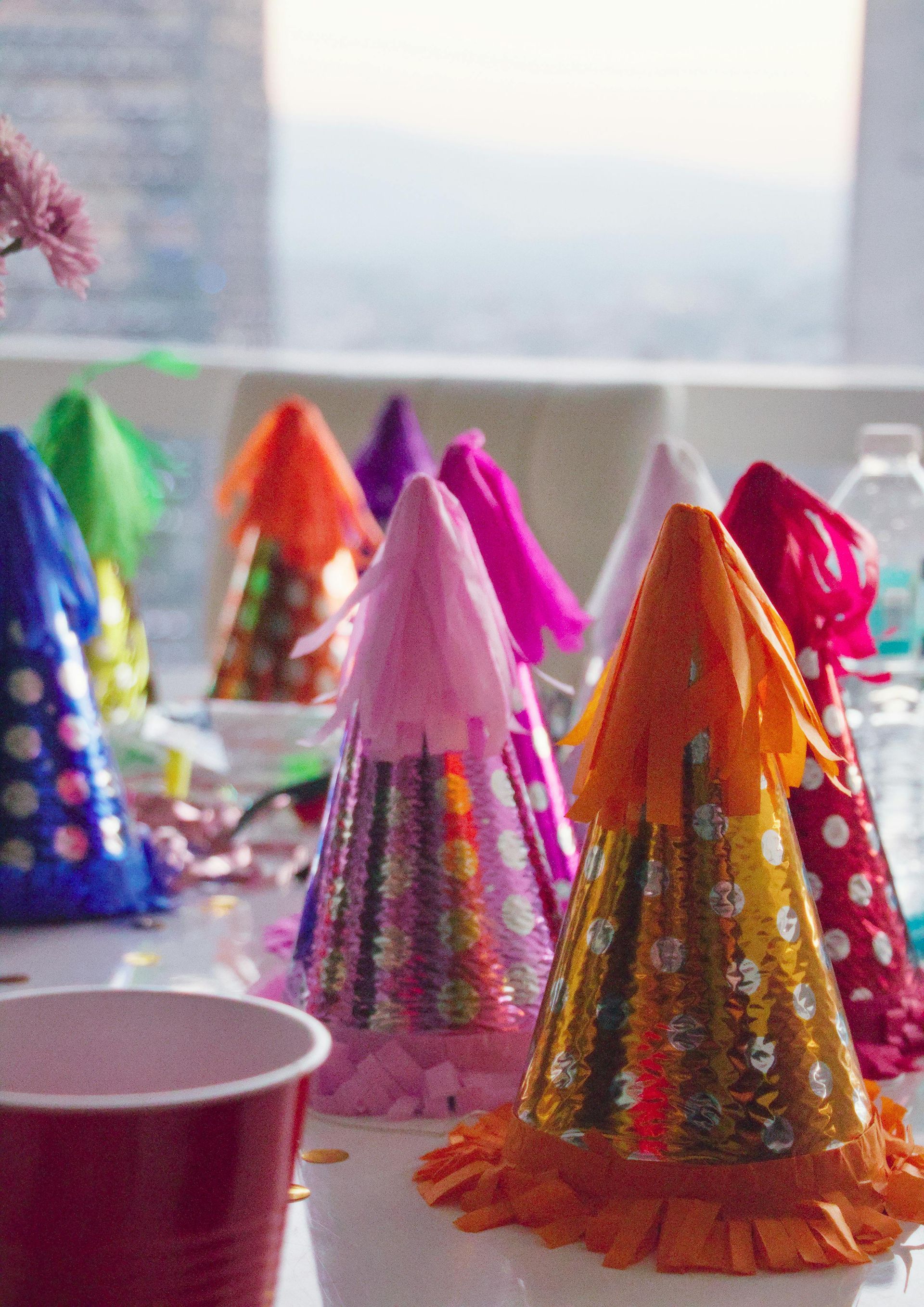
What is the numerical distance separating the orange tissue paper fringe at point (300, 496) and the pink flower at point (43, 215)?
0.44m

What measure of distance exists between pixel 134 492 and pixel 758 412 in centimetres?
106

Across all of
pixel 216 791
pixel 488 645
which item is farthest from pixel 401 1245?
pixel 216 791

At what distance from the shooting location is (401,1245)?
0.41 meters

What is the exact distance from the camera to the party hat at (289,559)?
0.96 metres

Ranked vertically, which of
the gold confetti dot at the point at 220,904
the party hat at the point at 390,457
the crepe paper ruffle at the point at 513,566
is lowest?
the gold confetti dot at the point at 220,904

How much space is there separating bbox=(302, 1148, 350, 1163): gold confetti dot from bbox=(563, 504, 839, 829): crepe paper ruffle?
14 centimetres

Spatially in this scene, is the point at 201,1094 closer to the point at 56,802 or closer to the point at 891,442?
the point at 56,802

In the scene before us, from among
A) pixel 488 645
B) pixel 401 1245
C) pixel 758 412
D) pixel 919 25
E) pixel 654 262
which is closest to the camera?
pixel 401 1245

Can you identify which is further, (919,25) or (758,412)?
(919,25)

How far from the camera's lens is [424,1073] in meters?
0.50

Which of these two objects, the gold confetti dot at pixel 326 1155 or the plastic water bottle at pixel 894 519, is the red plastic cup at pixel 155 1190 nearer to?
the gold confetti dot at pixel 326 1155

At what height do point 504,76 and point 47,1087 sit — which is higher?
point 504,76

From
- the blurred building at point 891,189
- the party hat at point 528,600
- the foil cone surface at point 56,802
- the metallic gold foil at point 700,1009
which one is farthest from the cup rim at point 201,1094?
the blurred building at point 891,189

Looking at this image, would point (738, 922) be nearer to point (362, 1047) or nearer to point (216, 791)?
point (362, 1047)
